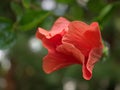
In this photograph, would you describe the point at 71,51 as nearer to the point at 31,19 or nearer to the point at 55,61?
the point at 55,61

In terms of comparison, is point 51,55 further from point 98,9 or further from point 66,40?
point 98,9

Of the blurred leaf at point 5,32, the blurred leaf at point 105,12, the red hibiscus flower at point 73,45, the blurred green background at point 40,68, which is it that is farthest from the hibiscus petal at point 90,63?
the blurred green background at point 40,68

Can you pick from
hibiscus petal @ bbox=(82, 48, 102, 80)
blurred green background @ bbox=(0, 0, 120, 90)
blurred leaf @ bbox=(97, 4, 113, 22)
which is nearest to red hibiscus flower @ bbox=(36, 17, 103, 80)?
hibiscus petal @ bbox=(82, 48, 102, 80)

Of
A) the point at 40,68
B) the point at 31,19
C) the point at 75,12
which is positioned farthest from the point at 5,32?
the point at 40,68

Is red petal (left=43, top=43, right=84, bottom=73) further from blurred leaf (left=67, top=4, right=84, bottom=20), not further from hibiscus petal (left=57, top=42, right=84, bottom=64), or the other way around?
blurred leaf (left=67, top=4, right=84, bottom=20)

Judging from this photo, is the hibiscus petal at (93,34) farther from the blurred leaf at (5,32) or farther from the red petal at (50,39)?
the blurred leaf at (5,32)

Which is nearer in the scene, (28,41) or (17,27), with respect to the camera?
(17,27)

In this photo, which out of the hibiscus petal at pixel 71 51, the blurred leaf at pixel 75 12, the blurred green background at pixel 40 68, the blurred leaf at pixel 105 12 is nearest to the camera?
the hibiscus petal at pixel 71 51

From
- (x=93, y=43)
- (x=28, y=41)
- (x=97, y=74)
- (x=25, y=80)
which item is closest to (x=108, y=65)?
(x=97, y=74)
